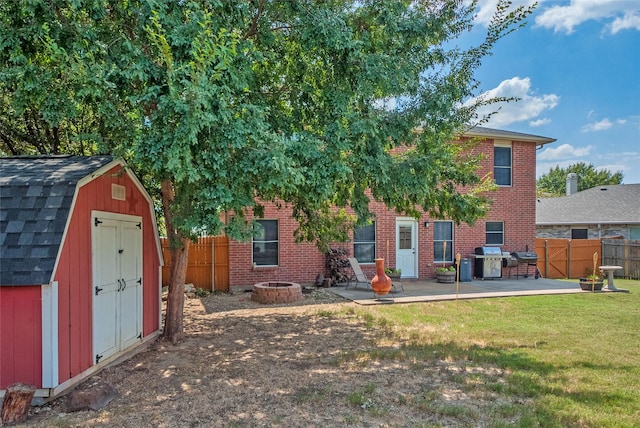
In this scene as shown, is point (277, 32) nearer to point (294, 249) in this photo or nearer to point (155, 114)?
point (155, 114)

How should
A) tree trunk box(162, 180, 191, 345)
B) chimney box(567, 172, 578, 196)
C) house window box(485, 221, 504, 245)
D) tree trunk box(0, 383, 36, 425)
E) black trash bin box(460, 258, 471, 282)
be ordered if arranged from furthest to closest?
chimney box(567, 172, 578, 196) < house window box(485, 221, 504, 245) < black trash bin box(460, 258, 471, 282) < tree trunk box(162, 180, 191, 345) < tree trunk box(0, 383, 36, 425)

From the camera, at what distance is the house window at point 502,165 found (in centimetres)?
1467

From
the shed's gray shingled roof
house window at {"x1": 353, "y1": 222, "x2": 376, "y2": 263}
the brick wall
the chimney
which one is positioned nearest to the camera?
the shed's gray shingled roof

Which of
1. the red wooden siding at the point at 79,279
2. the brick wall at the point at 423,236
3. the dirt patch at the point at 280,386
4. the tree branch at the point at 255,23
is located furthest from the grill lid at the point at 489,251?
the red wooden siding at the point at 79,279

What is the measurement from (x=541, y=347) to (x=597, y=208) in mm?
19351

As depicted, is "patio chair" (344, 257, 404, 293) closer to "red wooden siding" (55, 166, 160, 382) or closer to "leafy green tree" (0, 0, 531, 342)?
"leafy green tree" (0, 0, 531, 342)

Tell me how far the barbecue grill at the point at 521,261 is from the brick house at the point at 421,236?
0.42 metres

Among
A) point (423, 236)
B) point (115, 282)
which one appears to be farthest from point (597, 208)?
point (115, 282)

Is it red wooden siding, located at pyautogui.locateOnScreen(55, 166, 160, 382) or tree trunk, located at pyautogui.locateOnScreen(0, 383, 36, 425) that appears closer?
tree trunk, located at pyautogui.locateOnScreen(0, 383, 36, 425)

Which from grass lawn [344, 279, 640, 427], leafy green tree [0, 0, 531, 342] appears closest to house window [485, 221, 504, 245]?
grass lawn [344, 279, 640, 427]

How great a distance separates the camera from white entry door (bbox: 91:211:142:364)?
202 inches

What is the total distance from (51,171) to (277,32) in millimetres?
3740

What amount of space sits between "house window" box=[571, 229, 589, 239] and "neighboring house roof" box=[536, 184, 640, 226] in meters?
0.72

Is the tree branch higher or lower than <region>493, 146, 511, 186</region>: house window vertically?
higher
